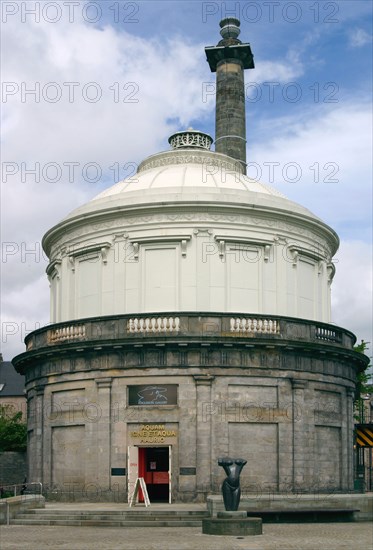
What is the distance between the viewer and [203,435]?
3475 cm

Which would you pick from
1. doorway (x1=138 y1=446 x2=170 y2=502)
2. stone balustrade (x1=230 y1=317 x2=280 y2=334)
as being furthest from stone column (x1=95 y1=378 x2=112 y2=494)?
stone balustrade (x1=230 y1=317 x2=280 y2=334)

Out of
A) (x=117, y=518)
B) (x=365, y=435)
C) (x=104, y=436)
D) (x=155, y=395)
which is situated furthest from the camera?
(x=365, y=435)

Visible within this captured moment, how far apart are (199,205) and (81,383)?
9.60 meters

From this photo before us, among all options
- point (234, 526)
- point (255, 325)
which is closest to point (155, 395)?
point (255, 325)

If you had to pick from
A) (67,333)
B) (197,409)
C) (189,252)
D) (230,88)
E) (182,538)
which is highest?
(230,88)

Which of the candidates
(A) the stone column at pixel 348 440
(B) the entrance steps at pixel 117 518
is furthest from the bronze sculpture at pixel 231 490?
(A) the stone column at pixel 348 440

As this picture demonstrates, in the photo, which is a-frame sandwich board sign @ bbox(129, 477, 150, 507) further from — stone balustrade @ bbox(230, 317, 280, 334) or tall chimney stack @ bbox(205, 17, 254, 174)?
tall chimney stack @ bbox(205, 17, 254, 174)

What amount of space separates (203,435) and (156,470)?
2835 mm

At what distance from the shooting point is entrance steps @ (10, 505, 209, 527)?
28.6 m

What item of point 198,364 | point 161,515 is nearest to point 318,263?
point 198,364

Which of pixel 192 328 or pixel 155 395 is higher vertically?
pixel 192 328

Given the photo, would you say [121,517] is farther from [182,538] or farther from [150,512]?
[182,538]

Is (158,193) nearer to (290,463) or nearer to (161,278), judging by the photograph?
(161,278)

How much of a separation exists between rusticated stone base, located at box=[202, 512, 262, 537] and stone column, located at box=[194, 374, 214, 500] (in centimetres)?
926
